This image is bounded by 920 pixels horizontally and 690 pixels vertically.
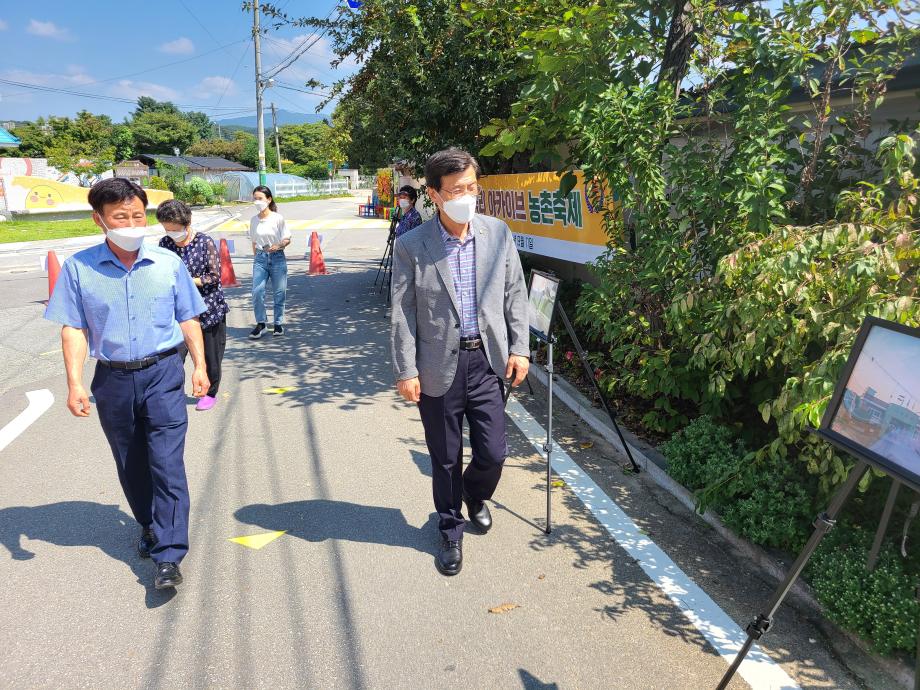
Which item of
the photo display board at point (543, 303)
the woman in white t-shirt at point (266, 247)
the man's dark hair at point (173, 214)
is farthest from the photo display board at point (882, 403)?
the woman in white t-shirt at point (266, 247)

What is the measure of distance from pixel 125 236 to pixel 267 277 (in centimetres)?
521

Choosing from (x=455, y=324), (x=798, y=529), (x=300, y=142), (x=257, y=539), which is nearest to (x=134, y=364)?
(x=257, y=539)

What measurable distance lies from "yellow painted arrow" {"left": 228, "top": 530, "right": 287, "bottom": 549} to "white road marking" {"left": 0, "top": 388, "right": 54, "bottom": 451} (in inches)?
105

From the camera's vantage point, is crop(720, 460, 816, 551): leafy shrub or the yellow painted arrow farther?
the yellow painted arrow

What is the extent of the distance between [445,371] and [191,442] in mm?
2835

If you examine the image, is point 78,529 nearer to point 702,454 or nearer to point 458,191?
point 458,191

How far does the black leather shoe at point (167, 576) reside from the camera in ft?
9.98

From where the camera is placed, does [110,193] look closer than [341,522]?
Yes

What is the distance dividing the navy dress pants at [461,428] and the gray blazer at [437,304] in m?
0.06

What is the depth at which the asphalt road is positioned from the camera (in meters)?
2.60

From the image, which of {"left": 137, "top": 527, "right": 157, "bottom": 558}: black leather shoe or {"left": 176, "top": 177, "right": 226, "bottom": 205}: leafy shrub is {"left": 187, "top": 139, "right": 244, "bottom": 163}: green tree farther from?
{"left": 137, "top": 527, "right": 157, "bottom": 558}: black leather shoe

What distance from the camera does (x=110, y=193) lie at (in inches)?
115

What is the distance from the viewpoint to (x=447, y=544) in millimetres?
3314

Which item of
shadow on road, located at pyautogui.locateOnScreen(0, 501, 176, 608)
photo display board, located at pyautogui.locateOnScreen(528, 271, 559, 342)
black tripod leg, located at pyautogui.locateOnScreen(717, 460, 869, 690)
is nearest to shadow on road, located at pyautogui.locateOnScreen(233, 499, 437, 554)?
shadow on road, located at pyautogui.locateOnScreen(0, 501, 176, 608)
